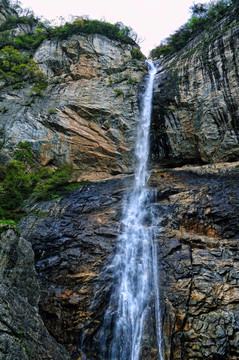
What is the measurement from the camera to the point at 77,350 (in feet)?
21.6

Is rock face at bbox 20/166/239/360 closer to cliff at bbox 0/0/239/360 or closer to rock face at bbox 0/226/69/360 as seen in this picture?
cliff at bbox 0/0/239/360

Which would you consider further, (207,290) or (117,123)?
(117,123)

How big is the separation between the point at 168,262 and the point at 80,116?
12.8 meters

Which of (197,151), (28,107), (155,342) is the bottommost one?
(155,342)

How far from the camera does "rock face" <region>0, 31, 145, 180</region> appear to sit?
16234 mm

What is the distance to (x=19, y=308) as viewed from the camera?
519 centimetres

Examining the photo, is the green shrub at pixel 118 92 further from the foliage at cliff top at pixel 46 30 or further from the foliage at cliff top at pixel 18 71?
the foliage at cliff top at pixel 46 30

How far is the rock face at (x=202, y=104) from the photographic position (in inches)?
561

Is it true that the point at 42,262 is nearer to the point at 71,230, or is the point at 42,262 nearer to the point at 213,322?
the point at 71,230

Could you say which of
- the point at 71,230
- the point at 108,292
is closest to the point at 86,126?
the point at 71,230

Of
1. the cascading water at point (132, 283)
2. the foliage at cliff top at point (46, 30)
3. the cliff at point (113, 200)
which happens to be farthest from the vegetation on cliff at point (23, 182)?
the foliage at cliff top at point (46, 30)

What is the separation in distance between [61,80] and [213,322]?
19903 millimetres

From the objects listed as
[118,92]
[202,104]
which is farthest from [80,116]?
[202,104]

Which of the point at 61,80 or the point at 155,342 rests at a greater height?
the point at 61,80
